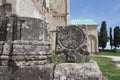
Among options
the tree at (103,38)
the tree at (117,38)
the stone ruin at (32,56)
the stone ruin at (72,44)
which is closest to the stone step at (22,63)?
the stone ruin at (32,56)

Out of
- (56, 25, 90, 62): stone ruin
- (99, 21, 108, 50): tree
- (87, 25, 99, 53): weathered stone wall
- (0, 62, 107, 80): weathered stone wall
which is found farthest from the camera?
(99, 21, 108, 50): tree

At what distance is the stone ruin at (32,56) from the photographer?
457 cm

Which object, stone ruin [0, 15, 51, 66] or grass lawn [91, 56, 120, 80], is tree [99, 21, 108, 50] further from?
stone ruin [0, 15, 51, 66]

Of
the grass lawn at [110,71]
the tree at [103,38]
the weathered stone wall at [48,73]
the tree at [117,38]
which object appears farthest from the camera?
the tree at [117,38]

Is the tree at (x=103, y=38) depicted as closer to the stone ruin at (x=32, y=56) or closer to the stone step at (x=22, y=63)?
the stone ruin at (x=32, y=56)

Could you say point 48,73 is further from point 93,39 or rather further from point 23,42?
point 93,39

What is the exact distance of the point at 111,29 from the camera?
72938 mm

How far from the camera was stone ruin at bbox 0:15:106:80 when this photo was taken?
457 cm

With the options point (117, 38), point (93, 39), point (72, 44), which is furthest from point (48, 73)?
point (117, 38)

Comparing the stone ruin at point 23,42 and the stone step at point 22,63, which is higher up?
the stone ruin at point 23,42

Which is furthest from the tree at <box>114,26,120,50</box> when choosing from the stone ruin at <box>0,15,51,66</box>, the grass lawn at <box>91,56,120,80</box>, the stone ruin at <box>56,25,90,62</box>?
the stone ruin at <box>0,15,51,66</box>

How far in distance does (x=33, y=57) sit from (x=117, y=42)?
6392cm

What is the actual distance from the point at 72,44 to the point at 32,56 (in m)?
0.91

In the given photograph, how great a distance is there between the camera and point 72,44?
517 centimetres
